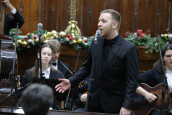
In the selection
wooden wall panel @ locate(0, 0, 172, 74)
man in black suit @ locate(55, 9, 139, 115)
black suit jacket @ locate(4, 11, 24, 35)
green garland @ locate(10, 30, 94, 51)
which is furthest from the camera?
wooden wall panel @ locate(0, 0, 172, 74)

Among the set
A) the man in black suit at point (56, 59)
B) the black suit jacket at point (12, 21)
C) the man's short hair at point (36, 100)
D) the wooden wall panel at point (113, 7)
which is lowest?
the man's short hair at point (36, 100)

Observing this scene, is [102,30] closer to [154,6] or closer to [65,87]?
[65,87]

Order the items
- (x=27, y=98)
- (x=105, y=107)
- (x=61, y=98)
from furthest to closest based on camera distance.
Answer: (x=61, y=98) < (x=105, y=107) < (x=27, y=98)

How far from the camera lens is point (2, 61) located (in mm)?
4652

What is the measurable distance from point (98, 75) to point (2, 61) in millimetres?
1682

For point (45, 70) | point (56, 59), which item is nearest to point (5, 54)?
point (45, 70)

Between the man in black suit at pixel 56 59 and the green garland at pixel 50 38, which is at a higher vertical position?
the green garland at pixel 50 38

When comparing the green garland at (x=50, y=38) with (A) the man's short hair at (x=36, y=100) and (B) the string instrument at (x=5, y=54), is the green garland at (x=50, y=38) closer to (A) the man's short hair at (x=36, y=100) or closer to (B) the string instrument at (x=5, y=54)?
(B) the string instrument at (x=5, y=54)

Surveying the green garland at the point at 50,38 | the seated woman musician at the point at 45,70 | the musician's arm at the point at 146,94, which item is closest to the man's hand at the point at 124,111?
the musician's arm at the point at 146,94

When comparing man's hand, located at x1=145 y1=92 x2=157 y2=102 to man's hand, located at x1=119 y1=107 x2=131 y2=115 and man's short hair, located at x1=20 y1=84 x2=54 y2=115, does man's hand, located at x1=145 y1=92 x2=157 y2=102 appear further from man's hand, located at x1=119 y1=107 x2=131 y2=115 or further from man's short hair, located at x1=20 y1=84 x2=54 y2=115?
man's short hair, located at x1=20 y1=84 x2=54 y2=115

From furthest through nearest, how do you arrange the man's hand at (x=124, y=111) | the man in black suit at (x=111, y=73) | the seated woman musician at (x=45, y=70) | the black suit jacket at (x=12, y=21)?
1. the black suit jacket at (x=12, y=21)
2. the seated woman musician at (x=45, y=70)
3. the man in black suit at (x=111, y=73)
4. the man's hand at (x=124, y=111)

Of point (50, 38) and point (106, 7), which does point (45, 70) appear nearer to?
point (50, 38)

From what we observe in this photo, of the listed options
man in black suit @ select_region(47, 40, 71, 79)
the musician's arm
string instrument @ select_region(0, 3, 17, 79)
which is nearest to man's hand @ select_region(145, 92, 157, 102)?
the musician's arm

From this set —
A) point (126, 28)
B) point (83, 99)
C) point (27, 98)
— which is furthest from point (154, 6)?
point (27, 98)
